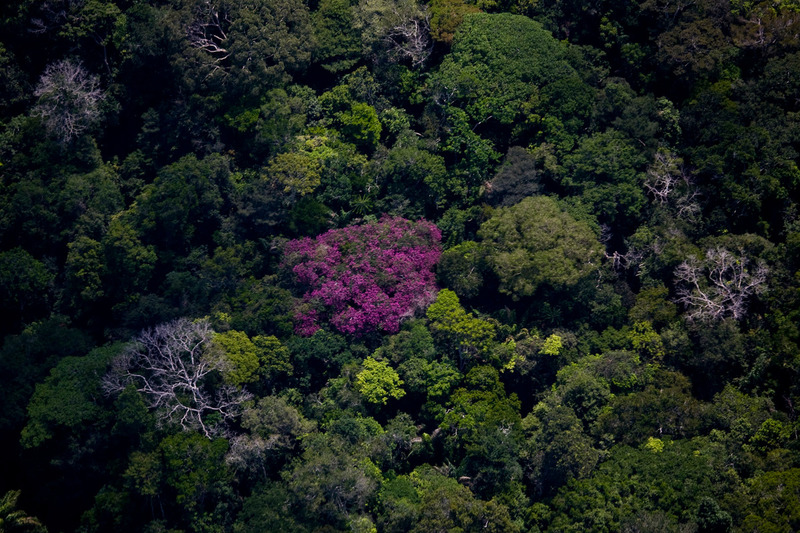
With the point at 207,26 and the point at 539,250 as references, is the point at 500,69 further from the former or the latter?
the point at 207,26

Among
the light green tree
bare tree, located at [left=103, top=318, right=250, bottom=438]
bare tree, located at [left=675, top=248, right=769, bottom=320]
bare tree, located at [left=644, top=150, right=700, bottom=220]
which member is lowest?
bare tree, located at [left=103, top=318, right=250, bottom=438]

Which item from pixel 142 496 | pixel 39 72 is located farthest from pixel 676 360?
pixel 39 72

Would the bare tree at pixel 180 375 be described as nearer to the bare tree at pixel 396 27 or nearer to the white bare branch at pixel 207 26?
the white bare branch at pixel 207 26

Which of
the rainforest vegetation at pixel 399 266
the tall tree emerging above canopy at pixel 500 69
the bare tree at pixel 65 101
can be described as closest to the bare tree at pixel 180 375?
the rainforest vegetation at pixel 399 266

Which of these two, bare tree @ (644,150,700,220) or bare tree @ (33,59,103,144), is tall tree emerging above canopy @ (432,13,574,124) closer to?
bare tree @ (644,150,700,220)

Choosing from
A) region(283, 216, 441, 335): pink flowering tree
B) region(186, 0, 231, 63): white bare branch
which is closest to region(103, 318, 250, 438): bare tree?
region(283, 216, 441, 335): pink flowering tree

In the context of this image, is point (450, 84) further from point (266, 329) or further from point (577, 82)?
point (266, 329)
